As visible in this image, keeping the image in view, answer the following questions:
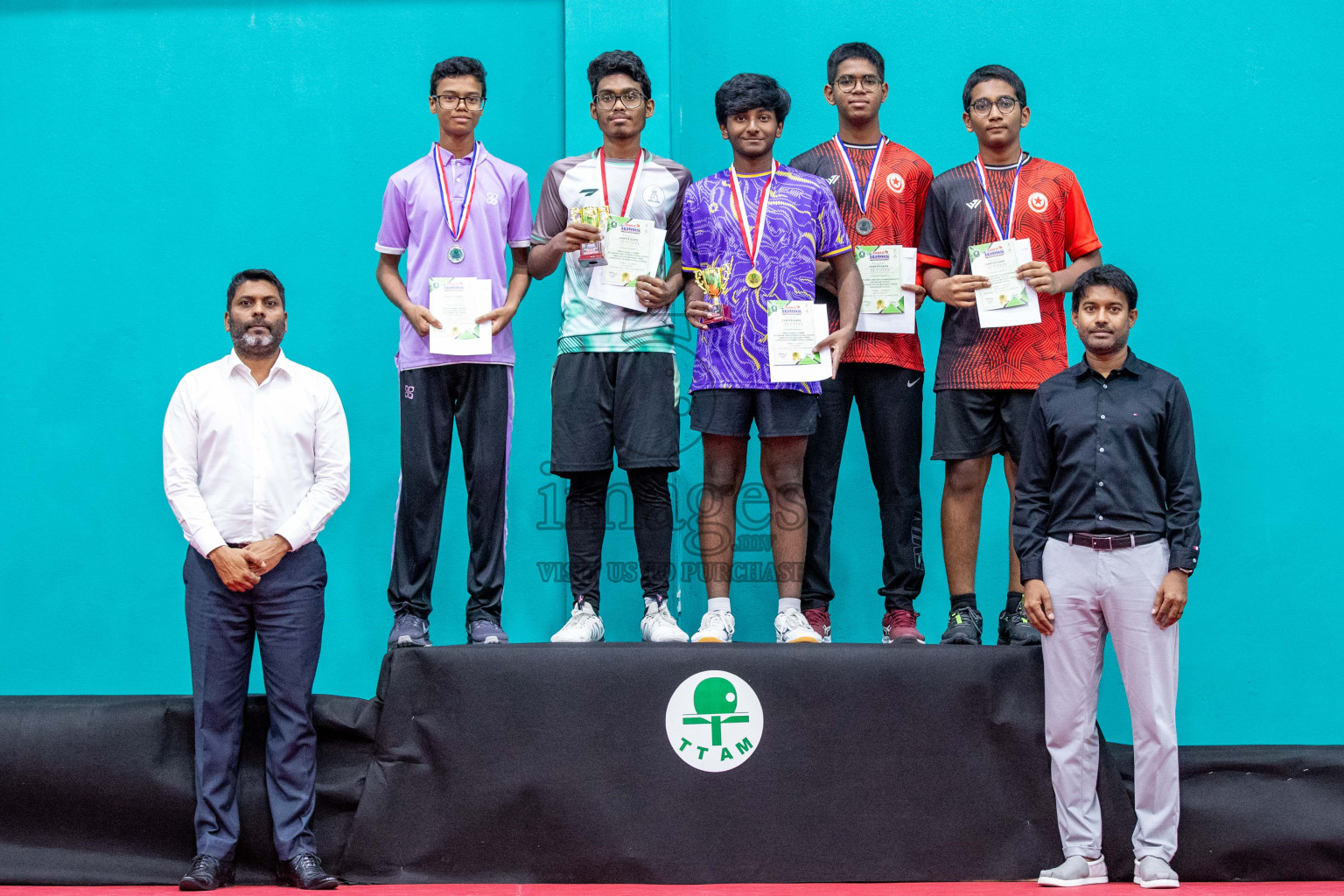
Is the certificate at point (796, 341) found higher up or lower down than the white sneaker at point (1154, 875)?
higher up

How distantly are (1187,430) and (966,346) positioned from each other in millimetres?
664

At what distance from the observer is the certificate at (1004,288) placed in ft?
10.7

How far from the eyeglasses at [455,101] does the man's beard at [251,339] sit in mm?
861

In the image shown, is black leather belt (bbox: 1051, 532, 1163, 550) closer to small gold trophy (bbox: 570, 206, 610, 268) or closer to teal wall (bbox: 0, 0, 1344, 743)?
teal wall (bbox: 0, 0, 1344, 743)

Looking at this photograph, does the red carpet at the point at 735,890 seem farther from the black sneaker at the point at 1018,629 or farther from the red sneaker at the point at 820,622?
the red sneaker at the point at 820,622

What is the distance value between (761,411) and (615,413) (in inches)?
16.8

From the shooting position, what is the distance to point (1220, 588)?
4297 millimetres

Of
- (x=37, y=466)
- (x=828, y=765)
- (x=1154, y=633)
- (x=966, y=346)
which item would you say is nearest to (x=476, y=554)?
(x=828, y=765)

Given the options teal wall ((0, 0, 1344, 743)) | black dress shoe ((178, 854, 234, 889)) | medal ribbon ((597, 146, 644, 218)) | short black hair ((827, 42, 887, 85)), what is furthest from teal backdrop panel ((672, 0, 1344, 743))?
black dress shoe ((178, 854, 234, 889))

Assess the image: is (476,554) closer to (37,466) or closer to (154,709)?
(154,709)

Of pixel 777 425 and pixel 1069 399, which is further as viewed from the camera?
pixel 777 425

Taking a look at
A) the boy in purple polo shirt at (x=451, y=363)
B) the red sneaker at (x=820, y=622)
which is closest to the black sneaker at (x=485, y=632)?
the boy in purple polo shirt at (x=451, y=363)

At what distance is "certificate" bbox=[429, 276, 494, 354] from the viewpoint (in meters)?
3.22

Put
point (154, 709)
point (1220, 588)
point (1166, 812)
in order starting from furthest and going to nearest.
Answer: point (1220, 588) < point (154, 709) < point (1166, 812)
